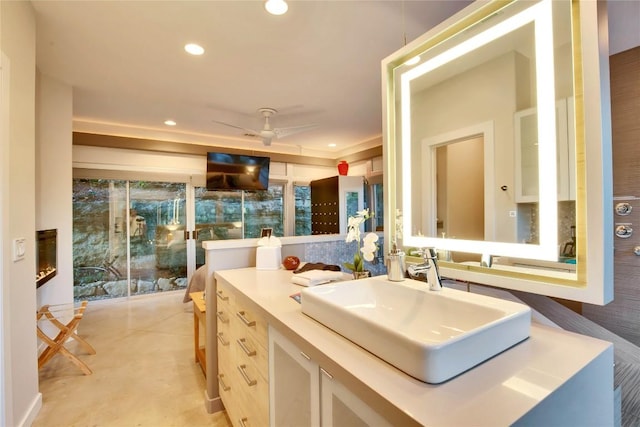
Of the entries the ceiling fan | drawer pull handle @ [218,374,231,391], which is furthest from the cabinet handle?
the ceiling fan

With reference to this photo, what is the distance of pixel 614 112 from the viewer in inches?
45.9

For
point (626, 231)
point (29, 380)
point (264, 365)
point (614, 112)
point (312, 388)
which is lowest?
point (29, 380)

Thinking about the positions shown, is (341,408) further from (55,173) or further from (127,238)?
(127,238)

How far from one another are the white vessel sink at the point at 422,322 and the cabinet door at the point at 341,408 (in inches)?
4.3

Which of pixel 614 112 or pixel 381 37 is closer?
pixel 614 112

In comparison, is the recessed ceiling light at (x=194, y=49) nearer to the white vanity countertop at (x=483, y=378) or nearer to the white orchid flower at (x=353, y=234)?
the white orchid flower at (x=353, y=234)

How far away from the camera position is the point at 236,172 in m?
4.98

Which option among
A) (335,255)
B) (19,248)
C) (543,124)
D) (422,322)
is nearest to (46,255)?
(19,248)

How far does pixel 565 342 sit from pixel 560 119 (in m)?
0.67

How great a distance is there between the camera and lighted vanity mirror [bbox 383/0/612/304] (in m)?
0.86

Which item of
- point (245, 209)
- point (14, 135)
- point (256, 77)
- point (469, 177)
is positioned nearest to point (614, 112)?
point (469, 177)

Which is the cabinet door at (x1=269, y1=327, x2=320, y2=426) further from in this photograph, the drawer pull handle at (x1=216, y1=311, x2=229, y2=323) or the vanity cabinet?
the drawer pull handle at (x1=216, y1=311, x2=229, y2=323)

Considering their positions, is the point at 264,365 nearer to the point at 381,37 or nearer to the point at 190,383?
the point at 190,383

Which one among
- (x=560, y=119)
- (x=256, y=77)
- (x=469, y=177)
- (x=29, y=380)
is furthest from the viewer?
(x=256, y=77)
